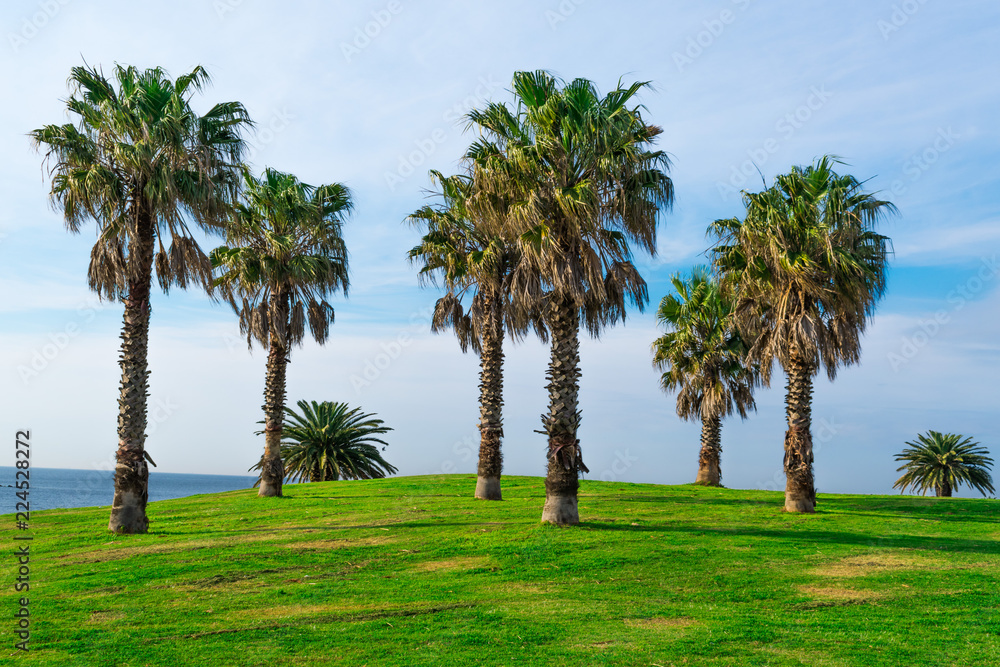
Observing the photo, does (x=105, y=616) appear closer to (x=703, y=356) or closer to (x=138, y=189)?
(x=138, y=189)

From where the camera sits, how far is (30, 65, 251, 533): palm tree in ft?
65.1

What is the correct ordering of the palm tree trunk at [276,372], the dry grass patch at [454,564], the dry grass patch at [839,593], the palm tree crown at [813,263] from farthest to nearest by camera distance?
1. the palm tree trunk at [276,372]
2. the palm tree crown at [813,263]
3. the dry grass patch at [454,564]
4. the dry grass patch at [839,593]

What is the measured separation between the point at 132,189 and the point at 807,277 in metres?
21.4

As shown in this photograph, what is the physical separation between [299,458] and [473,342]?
24147 millimetres

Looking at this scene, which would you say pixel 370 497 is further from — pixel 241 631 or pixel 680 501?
pixel 241 631

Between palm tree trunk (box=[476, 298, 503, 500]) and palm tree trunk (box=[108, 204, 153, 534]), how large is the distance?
445 inches

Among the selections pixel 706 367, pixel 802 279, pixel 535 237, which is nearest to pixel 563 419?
pixel 535 237

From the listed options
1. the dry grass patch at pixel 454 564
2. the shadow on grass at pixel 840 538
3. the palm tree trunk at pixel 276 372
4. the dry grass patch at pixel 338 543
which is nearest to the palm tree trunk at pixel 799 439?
the shadow on grass at pixel 840 538

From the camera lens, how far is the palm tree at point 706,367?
116 feet

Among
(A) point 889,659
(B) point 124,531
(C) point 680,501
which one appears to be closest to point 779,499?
(C) point 680,501

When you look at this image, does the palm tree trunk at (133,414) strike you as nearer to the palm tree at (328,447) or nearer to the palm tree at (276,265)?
the palm tree at (276,265)

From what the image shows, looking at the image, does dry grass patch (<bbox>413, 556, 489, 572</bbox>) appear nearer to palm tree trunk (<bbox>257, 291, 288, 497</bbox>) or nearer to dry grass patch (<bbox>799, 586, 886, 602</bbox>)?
dry grass patch (<bbox>799, 586, 886, 602</bbox>)

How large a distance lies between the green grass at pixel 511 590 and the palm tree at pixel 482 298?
3.25 meters

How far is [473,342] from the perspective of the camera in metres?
28.5
